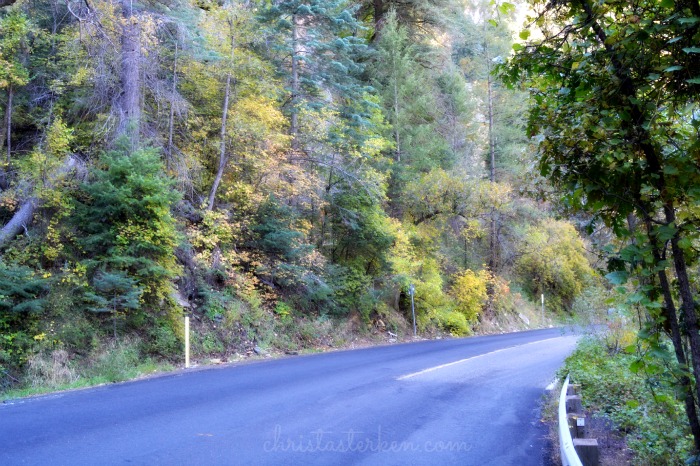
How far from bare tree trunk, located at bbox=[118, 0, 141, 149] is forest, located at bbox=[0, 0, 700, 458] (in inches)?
2.9

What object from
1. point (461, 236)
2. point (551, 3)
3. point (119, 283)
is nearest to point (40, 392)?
point (119, 283)

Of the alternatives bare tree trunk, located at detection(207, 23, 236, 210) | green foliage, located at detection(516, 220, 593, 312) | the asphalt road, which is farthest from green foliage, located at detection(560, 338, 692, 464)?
green foliage, located at detection(516, 220, 593, 312)

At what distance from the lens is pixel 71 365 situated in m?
10.6

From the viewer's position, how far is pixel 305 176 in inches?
757

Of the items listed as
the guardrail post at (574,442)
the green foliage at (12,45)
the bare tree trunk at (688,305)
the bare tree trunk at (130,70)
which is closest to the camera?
the bare tree trunk at (688,305)

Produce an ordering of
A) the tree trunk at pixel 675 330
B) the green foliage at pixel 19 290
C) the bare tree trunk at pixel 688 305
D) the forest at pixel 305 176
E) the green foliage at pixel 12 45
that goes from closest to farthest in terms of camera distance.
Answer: the bare tree trunk at pixel 688 305
the tree trunk at pixel 675 330
the forest at pixel 305 176
the green foliage at pixel 19 290
the green foliage at pixel 12 45

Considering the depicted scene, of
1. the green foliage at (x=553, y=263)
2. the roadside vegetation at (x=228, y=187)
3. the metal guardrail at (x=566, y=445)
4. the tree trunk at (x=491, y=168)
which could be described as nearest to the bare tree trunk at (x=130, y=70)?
the roadside vegetation at (x=228, y=187)

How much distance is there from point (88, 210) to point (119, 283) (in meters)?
2.22

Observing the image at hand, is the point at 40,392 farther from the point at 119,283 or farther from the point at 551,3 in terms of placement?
the point at 551,3

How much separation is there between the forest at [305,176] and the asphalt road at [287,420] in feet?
7.14

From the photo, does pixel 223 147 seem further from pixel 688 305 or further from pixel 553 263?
pixel 553 263

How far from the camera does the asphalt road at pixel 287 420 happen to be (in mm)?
5707

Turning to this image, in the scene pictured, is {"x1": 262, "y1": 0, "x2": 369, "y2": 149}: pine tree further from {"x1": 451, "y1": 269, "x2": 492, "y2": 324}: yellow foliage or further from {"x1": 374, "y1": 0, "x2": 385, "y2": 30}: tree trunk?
{"x1": 451, "y1": 269, "x2": 492, "y2": 324}: yellow foliage

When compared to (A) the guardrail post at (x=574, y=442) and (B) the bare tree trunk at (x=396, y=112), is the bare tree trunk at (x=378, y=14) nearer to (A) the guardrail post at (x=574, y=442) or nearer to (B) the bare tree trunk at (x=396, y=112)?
(B) the bare tree trunk at (x=396, y=112)
